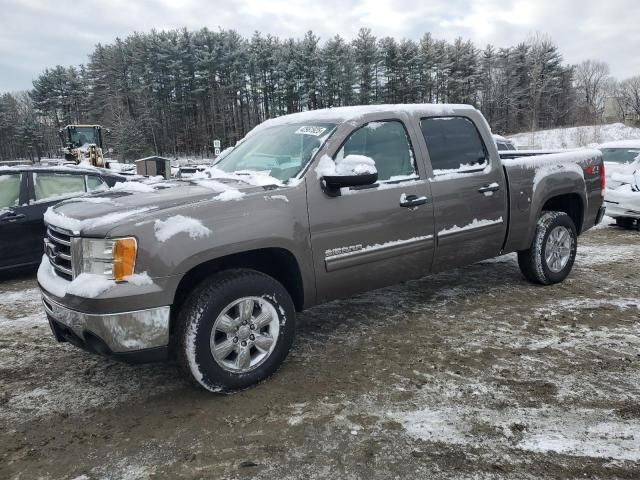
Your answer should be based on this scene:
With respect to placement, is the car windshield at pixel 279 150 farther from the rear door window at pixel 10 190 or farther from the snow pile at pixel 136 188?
the rear door window at pixel 10 190

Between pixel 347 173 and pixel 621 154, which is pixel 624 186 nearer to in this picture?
pixel 621 154

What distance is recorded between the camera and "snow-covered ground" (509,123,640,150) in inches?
1477

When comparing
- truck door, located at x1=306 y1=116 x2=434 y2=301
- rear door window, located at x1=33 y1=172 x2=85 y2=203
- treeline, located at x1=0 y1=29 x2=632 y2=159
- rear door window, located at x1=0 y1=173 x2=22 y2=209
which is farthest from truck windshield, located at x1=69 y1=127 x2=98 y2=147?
truck door, located at x1=306 y1=116 x2=434 y2=301

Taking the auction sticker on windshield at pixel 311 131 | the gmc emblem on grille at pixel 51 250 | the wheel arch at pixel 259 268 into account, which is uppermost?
the auction sticker on windshield at pixel 311 131

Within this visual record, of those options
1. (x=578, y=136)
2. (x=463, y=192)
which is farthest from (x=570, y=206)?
(x=578, y=136)

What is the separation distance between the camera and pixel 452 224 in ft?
13.9

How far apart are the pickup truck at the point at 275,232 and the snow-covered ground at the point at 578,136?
115 feet

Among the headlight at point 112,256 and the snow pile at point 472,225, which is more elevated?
the headlight at point 112,256

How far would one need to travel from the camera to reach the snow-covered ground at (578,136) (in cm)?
3751

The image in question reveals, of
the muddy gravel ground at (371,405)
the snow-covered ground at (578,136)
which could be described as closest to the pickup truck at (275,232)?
the muddy gravel ground at (371,405)

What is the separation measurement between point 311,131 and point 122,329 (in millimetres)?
2084

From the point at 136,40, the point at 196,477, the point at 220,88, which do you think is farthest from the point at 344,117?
the point at 136,40

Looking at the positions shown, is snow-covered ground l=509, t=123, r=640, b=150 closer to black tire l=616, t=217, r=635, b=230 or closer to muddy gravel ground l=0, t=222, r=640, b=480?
black tire l=616, t=217, r=635, b=230

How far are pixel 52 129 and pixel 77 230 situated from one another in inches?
3396
